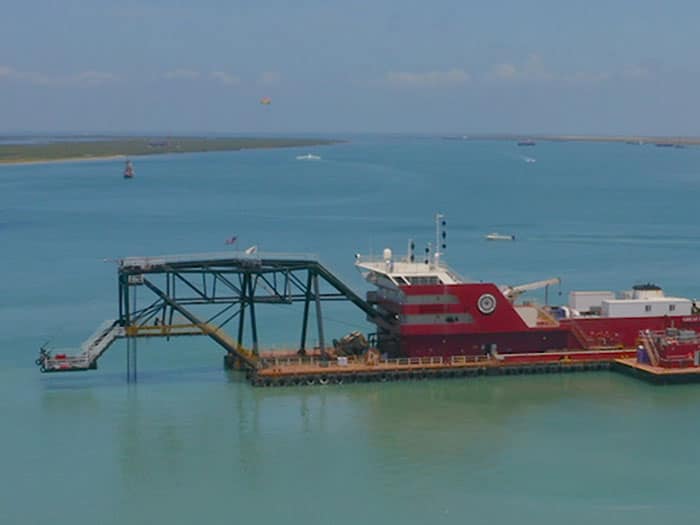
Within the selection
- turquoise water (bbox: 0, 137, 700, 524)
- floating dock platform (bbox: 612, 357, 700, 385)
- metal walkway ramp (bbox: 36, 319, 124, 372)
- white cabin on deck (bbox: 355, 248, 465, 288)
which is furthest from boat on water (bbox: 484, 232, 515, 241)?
metal walkway ramp (bbox: 36, 319, 124, 372)

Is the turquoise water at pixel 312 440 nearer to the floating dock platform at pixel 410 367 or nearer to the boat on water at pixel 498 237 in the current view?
the floating dock platform at pixel 410 367

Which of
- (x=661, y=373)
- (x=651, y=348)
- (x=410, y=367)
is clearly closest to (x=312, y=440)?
(x=410, y=367)

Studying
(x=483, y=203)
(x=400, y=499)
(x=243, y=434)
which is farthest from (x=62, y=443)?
(x=483, y=203)

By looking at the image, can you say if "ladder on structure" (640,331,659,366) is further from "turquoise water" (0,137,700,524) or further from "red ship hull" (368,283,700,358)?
"turquoise water" (0,137,700,524)

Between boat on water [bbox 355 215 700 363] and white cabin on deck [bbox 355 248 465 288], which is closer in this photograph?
boat on water [bbox 355 215 700 363]

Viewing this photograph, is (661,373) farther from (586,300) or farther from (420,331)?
(420,331)

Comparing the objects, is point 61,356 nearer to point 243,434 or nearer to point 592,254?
point 243,434
